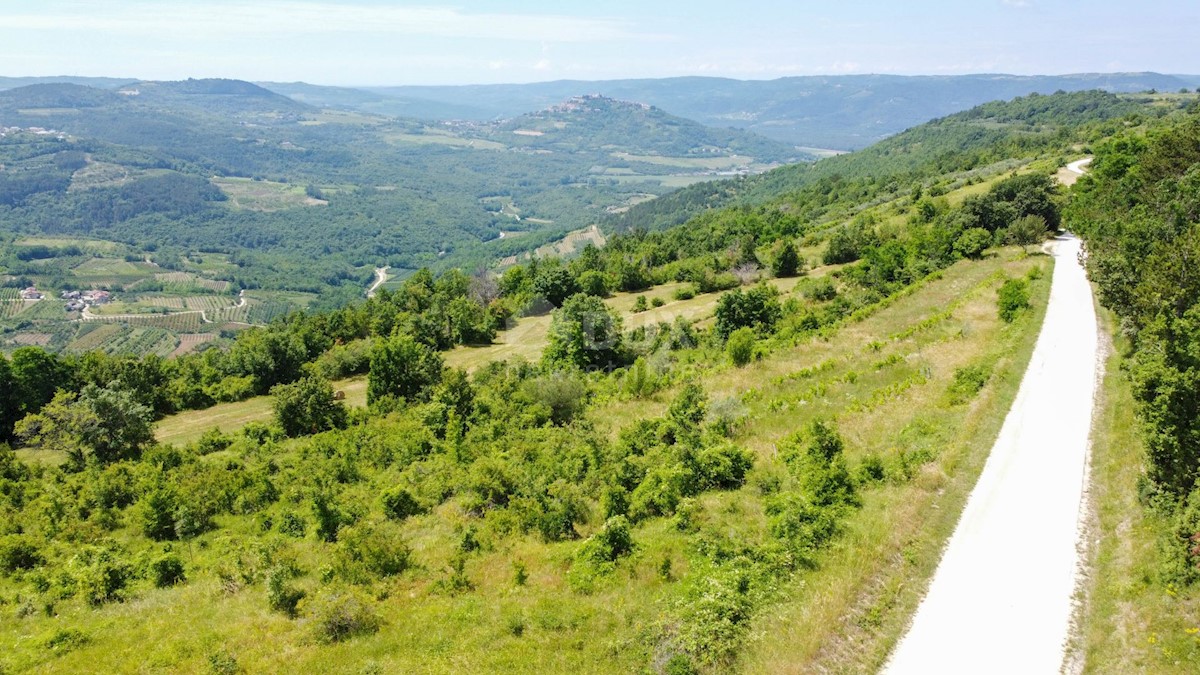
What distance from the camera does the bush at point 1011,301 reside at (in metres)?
38.1

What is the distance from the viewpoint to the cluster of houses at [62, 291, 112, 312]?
601 ft

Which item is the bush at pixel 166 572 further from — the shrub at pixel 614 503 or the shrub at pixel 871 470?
the shrub at pixel 871 470

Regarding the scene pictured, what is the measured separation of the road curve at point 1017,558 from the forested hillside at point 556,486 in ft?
2.34

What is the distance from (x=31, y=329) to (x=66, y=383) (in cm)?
15299

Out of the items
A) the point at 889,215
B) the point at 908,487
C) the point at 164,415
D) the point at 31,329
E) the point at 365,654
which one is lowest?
the point at 31,329

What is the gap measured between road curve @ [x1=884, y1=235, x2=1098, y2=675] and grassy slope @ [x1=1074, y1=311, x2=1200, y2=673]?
48 centimetres

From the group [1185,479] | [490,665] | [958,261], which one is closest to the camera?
[490,665]

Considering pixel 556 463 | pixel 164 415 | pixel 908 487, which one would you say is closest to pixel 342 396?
pixel 164 415

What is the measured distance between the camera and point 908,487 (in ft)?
65.1

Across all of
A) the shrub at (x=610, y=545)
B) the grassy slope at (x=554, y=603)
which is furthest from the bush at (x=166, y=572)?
the shrub at (x=610, y=545)

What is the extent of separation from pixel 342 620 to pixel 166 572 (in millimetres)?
10040

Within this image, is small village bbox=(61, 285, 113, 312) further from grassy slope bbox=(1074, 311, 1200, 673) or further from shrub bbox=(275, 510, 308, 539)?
grassy slope bbox=(1074, 311, 1200, 673)

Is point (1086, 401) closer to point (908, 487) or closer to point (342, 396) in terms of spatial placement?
point (908, 487)

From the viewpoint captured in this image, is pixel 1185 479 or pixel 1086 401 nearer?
pixel 1185 479
